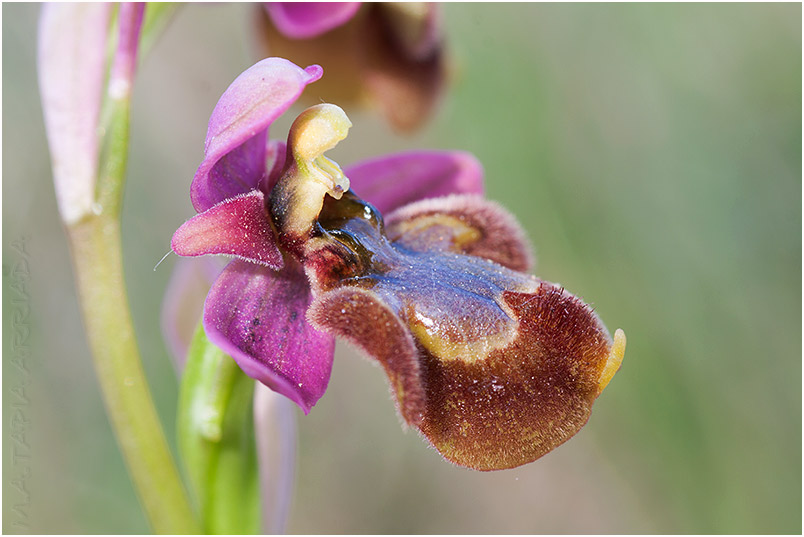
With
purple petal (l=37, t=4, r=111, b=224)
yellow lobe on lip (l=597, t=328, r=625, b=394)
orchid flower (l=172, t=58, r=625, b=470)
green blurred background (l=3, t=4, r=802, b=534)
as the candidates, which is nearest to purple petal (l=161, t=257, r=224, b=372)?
purple petal (l=37, t=4, r=111, b=224)

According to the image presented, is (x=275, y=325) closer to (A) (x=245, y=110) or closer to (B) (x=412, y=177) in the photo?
(A) (x=245, y=110)

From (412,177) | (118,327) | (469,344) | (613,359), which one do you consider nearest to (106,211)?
(118,327)

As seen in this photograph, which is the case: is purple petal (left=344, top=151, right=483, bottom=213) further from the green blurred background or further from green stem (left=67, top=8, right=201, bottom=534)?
the green blurred background

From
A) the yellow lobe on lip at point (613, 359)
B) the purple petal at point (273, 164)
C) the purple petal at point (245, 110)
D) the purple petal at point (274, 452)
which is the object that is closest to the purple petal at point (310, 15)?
the purple petal at point (273, 164)

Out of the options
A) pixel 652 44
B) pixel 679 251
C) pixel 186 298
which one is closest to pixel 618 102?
pixel 652 44

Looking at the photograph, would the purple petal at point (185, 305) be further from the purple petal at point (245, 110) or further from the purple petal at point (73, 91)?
the purple petal at point (245, 110)
